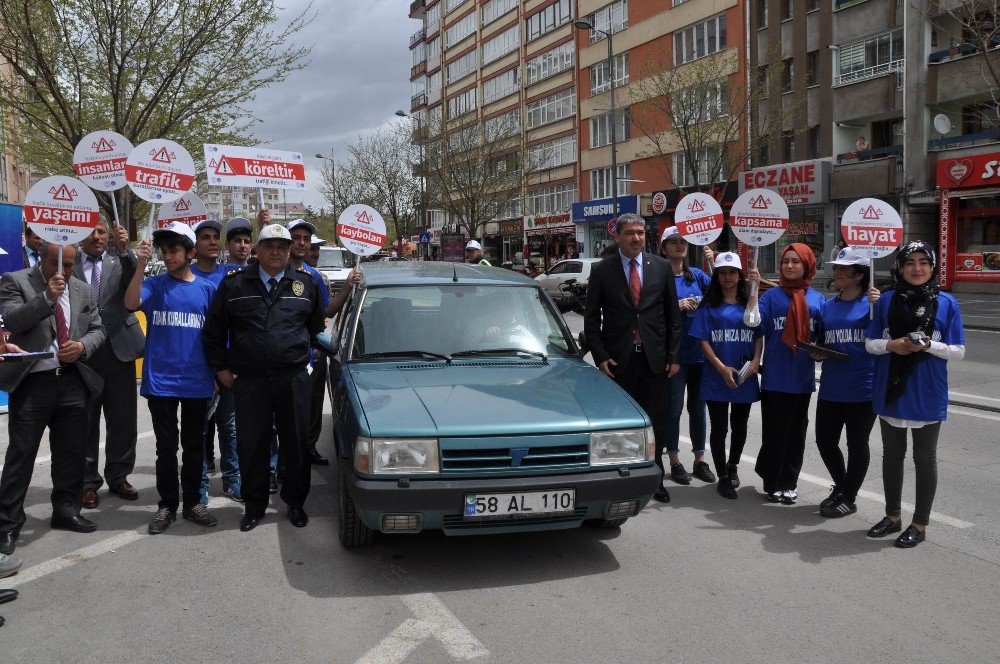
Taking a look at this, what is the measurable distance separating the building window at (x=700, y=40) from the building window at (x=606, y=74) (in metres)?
4.26

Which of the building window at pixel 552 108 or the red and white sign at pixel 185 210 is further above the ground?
the building window at pixel 552 108

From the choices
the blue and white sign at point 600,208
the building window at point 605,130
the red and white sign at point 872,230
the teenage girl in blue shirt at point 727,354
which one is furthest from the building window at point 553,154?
the red and white sign at point 872,230

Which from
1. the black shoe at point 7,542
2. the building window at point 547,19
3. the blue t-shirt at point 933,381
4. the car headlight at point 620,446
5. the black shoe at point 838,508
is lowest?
the black shoe at point 838,508

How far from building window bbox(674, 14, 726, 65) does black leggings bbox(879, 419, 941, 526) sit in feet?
112

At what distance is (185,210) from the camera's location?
8.30 meters

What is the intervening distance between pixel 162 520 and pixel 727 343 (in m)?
3.91

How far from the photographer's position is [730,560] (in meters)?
4.60

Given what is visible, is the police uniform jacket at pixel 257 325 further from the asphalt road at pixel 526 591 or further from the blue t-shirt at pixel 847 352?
the blue t-shirt at pixel 847 352

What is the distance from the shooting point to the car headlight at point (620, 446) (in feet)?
14.0

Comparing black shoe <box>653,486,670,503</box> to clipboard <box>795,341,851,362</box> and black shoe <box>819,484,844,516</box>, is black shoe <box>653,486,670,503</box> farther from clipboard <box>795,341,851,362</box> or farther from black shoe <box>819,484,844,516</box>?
clipboard <box>795,341,851,362</box>

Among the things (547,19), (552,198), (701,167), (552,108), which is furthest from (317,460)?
(547,19)

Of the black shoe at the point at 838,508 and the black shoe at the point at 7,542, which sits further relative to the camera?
the black shoe at the point at 838,508

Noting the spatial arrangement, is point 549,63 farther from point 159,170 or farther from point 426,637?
point 426,637

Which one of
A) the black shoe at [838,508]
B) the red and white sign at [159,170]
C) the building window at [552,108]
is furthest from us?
the building window at [552,108]
